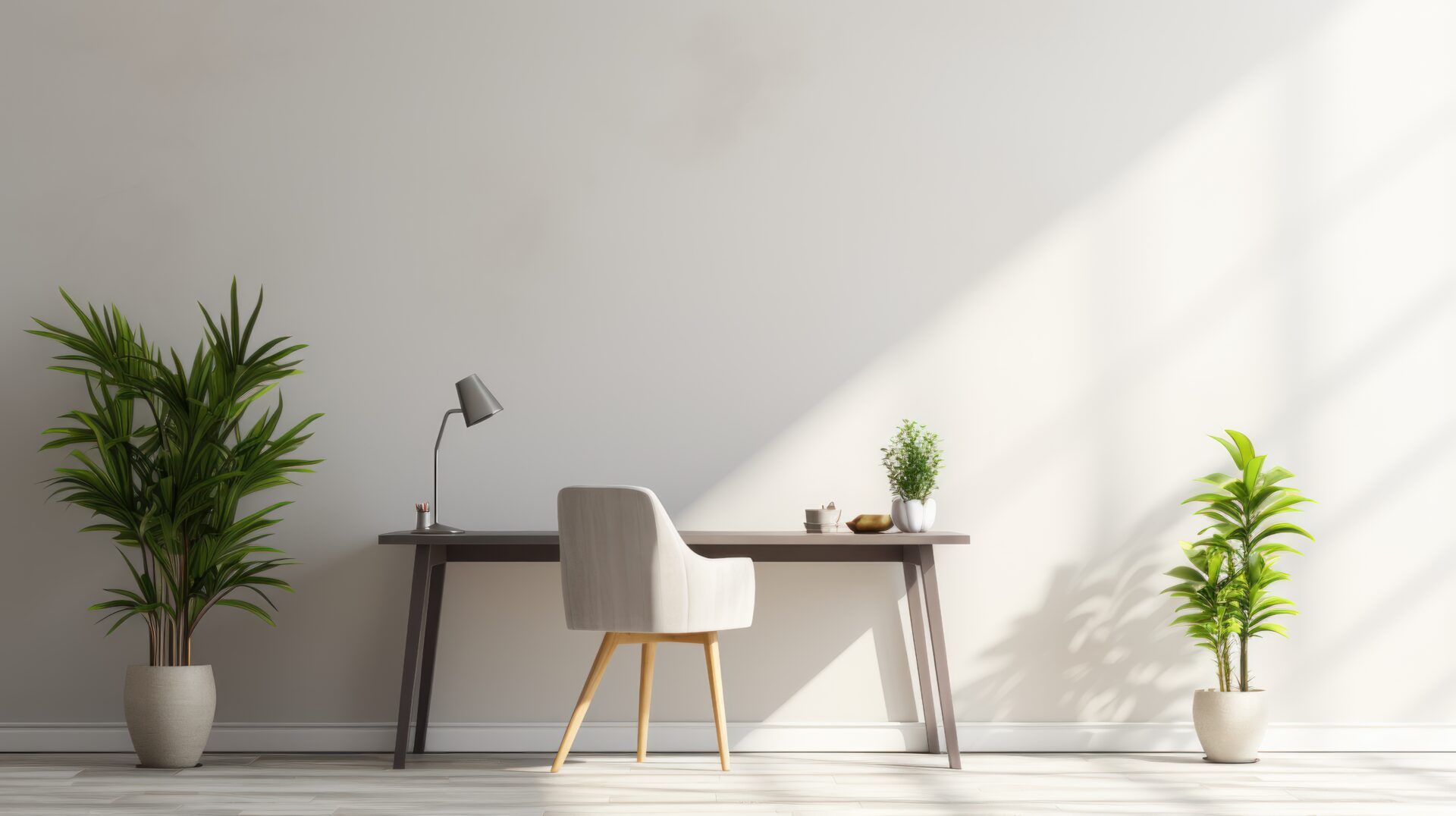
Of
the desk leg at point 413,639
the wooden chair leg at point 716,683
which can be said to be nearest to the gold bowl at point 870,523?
the wooden chair leg at point 716,683

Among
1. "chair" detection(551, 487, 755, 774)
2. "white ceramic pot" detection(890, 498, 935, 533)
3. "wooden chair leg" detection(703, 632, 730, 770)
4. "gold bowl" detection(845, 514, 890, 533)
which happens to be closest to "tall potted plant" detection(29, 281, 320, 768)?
"chair" detection(551, 487, 755, 774)

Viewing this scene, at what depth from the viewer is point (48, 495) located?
340 cm

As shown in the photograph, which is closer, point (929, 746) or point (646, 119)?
point (929, 746)

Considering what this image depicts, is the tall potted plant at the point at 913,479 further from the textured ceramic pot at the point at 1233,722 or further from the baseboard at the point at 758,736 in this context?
the textured ceramic pot at the point at 1233,722

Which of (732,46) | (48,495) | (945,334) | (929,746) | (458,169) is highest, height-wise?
(732,46)

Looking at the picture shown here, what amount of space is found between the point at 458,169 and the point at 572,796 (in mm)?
1977

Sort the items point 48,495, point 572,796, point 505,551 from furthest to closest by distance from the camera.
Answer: point 48,495 → point 505,551 → point 572,796

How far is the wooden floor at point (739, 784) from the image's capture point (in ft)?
8.63

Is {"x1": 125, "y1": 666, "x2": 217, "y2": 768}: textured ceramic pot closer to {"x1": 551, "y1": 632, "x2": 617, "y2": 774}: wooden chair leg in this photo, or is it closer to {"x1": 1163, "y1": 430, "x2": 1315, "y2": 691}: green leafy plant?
{"x1": 551, "y1": 632, "x2": 617, "y2": 774}: wooden chair leg

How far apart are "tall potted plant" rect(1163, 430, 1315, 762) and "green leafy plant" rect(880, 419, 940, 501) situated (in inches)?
30.5

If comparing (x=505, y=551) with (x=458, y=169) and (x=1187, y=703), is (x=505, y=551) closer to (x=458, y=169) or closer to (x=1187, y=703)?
(x=458, y=169)

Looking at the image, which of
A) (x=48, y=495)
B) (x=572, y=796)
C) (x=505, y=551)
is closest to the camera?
(x=572, y=796)

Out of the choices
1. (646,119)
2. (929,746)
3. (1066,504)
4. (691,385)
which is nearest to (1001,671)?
(929,746)

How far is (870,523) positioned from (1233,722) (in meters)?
1.19
